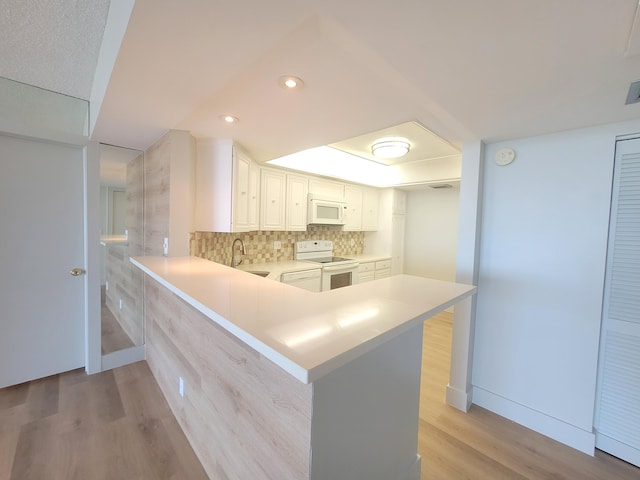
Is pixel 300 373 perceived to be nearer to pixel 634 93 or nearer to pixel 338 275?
pixel 634 93

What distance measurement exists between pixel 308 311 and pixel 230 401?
2.11ft

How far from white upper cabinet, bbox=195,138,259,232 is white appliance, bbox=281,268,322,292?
102cm

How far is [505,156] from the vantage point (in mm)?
1999

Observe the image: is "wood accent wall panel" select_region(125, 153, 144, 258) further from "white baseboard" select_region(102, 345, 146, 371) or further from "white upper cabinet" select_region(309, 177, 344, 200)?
"white upper cabinet" select_region(309, 177, 344, 200)

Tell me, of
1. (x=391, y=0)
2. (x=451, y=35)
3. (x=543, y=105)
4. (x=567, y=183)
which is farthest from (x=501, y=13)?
(x=567, y=183)

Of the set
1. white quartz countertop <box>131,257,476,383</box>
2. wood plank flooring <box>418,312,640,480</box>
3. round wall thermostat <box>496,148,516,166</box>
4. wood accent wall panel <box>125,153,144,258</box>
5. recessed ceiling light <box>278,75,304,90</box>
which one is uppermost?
recessed ceiling light <box>278,75,304,90</box>

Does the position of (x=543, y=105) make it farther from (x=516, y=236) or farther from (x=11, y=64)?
(x=11, y=64)

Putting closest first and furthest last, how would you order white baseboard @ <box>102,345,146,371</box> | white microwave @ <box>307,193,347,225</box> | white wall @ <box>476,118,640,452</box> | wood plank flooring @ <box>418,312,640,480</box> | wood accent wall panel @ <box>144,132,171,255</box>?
wood plank flooring @ <box>418,312,640,480</box>, white wall @ <box>476,118,640,452</box>, wood accent wall panel @ <box>144,132,171,255</box>, white baseboard @ <box>102,345,146,371</box>, white microwave @ <box>307,193,347,225</box>

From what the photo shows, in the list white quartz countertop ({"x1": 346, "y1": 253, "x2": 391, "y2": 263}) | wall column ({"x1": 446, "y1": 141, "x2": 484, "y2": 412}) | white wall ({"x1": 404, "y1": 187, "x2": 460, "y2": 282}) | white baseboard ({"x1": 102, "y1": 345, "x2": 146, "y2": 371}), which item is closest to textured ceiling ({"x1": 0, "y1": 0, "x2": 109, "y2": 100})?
white baseboard ({"x1": 102, "y1": 345, "x2": 146, "y2": 371})

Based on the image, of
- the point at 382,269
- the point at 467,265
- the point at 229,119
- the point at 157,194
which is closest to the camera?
the point at 229,119

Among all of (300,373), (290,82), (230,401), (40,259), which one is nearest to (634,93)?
(290,82)

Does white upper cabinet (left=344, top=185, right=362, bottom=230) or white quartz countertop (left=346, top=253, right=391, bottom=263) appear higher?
white upper cabinet (left=344, top=185, right=362, bottom=230)

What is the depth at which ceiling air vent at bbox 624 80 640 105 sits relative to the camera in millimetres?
1208

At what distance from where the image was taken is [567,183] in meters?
1.78
